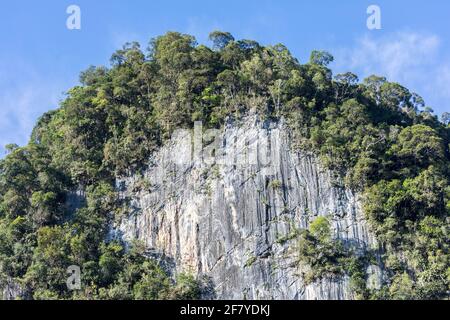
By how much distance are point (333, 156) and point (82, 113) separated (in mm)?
16527

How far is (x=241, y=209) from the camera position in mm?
52625

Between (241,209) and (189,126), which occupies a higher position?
(189,126)

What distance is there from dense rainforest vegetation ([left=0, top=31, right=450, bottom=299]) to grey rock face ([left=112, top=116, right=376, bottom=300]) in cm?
91

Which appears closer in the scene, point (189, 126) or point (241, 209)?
point (241, 209)

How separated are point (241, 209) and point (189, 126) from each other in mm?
7535

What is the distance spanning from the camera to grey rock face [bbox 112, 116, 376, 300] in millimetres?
50281

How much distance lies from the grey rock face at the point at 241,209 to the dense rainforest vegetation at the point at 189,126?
0.91 metres

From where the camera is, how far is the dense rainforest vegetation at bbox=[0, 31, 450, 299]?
50.2 meters

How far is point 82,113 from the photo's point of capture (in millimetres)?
60062
